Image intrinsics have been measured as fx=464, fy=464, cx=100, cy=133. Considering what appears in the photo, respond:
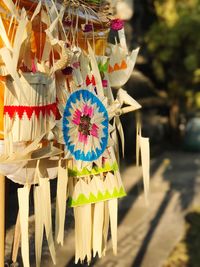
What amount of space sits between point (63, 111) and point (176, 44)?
749 centimetres

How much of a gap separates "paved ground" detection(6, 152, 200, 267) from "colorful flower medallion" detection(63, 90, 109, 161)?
45cm

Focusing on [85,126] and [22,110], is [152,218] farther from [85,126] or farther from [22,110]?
[22,110]

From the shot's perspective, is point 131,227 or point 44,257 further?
point 131,227

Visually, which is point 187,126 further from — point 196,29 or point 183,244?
point 183,244

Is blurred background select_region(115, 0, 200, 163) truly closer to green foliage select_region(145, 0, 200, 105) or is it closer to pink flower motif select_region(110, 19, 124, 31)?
green foliage select_region(145, 0, 200, 105)

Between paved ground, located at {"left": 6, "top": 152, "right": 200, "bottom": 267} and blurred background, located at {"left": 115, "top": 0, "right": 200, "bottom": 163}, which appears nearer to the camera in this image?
paved ground, located at {"left": 6, "top": 152, "right": 200, "bottom": 267}

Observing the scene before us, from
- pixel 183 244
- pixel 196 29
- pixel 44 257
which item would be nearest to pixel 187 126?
pixel 196 29

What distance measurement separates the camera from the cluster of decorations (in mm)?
1662

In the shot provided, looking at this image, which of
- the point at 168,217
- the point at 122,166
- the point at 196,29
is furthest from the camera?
the point at 196,29

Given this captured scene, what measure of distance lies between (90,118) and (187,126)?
28.7 ft

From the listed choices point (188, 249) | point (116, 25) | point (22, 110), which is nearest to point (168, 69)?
point (188, 249)

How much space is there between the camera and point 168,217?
5410 millimetres

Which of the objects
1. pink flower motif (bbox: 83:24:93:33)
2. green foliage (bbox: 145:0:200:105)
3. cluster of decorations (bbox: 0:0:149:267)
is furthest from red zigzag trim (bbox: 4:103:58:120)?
green foliage (bbox: 145:0:200:105)

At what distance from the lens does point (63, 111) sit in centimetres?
180
